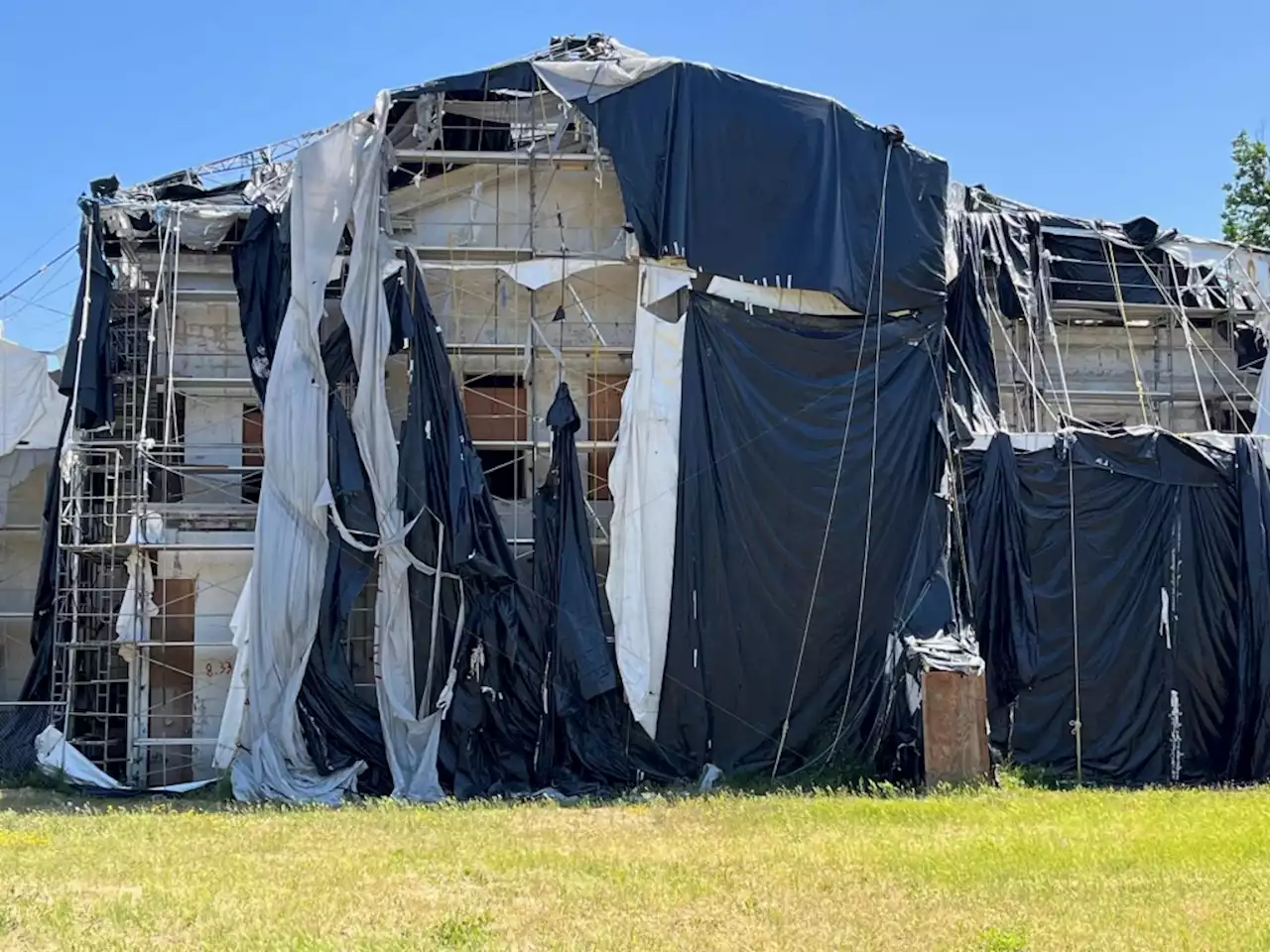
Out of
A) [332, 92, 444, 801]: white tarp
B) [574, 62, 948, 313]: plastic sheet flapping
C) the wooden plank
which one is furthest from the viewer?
[574, 62, 948, 313]: plastic sheet flapping

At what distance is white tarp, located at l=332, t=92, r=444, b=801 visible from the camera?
14.6 m

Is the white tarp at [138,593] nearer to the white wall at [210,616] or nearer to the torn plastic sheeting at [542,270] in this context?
the white wall at [210,616]

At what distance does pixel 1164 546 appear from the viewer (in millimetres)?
15023

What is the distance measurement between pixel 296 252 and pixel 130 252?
279cm

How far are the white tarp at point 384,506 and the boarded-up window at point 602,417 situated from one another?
246cm

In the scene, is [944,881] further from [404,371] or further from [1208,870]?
[404,371]

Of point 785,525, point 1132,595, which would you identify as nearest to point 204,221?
point 785,525

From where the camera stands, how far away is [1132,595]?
49.3ft

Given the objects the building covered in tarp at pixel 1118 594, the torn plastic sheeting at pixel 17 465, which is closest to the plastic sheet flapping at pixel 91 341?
the torn plastic sheeting at pixel 17 465

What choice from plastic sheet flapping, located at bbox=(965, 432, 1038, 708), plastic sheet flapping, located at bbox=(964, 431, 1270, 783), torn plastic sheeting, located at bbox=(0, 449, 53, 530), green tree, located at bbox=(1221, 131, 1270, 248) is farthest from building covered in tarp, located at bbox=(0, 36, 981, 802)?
green tree, located at bbox=(1221, 131, 1270, 248)

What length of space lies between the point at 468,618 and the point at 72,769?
14.7ft

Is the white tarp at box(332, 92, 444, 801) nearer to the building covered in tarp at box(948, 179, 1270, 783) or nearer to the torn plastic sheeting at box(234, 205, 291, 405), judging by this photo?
the torn plastic sheeting at box(234, 205, 291, 405)

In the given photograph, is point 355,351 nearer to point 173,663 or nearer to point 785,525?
point 173,663

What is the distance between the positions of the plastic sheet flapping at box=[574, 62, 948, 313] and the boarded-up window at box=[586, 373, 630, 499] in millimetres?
2022
